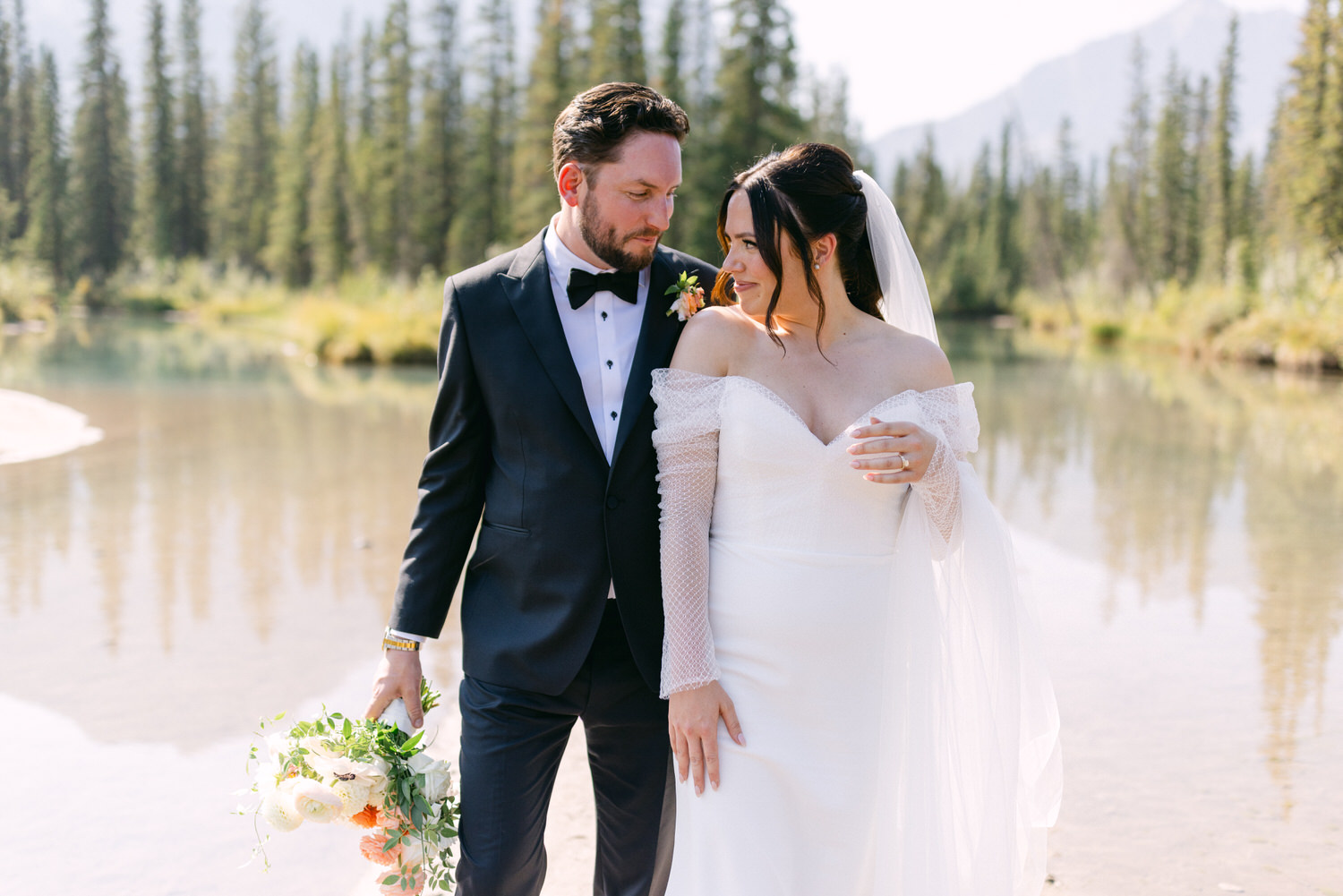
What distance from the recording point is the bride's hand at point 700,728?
2.34 m

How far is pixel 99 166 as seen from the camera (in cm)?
5041

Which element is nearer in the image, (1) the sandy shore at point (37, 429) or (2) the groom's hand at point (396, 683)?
(2) the groom's hand at point (396, 683)

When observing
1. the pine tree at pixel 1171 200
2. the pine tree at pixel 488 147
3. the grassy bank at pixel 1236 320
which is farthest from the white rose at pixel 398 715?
the pine tree at pixel 1171 200

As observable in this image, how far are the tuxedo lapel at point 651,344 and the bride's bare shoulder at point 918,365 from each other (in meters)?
0.54

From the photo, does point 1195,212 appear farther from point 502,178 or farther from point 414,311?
point 414,311

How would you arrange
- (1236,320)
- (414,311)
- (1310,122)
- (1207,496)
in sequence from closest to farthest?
1. (1207,496)
2. (414,311)
3. (1236,320)
4. (1310,122)

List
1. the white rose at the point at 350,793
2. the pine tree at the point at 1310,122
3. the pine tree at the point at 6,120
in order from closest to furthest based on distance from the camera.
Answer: the white rose at the point at 350,793
the pine tree at the point at 1310,122
the pine tree at the point at 6,120

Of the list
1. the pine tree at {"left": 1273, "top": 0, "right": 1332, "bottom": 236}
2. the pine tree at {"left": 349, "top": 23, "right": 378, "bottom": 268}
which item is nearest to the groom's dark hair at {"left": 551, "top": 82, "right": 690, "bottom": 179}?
the pine tree at {"left": 1273, "top": 0, "right": 1332, "bottom": 236}

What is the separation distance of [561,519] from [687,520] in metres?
0.31

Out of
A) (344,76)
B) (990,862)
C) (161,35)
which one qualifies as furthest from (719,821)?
(344,76)

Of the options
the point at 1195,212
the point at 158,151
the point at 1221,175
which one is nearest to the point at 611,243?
the point at 1221,175

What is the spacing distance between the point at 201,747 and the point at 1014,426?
13.3m

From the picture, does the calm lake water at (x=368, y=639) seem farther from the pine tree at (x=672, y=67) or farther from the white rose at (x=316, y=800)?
the pine tree at (x=672, y=67)

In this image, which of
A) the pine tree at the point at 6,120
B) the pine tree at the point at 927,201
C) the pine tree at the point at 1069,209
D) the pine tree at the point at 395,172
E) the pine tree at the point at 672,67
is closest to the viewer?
the pine tree at the point at 672,67
